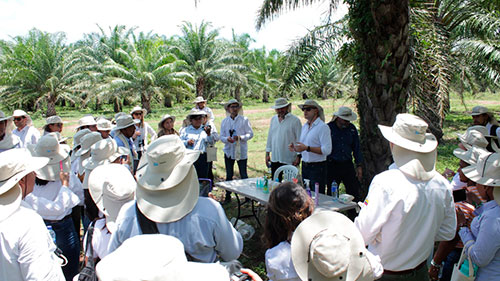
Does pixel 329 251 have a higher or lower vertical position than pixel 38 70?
lower

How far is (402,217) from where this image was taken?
7.95ft

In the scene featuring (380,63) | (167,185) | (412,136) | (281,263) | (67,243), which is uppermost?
(380,63)

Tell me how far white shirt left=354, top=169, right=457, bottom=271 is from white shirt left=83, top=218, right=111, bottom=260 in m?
1.97

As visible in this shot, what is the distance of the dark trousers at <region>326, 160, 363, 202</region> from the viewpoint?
18.8 feet

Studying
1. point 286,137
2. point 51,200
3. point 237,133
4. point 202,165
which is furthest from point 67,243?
point 237,133

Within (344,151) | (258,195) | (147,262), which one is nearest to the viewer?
(147,262)

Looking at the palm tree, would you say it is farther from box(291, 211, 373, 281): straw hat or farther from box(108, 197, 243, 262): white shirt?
box(291, 211, 373, 281): straw hat

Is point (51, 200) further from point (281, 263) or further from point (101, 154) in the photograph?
point (281, 263)

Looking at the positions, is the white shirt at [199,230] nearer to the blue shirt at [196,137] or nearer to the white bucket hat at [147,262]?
the white bucket hat at [147,262]

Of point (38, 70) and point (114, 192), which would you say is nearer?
point (114, 192)

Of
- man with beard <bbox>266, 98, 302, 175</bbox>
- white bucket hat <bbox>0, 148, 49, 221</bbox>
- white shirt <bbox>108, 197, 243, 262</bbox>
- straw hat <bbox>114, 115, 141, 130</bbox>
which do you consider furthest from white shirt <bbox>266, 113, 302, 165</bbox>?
white bucket hat <bbox>0, 148, 49, 221</bbox>

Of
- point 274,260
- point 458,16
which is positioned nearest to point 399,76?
point 274,260

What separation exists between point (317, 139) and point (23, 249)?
4.20m

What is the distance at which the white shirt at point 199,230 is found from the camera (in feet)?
7.25
